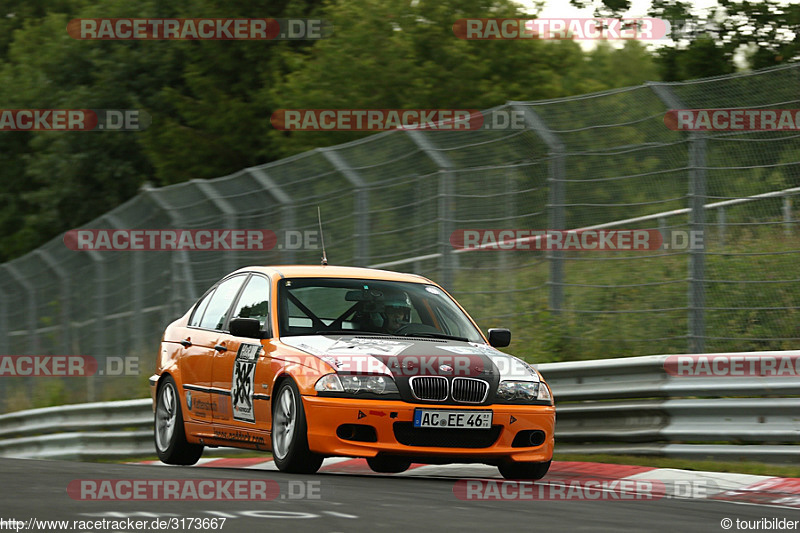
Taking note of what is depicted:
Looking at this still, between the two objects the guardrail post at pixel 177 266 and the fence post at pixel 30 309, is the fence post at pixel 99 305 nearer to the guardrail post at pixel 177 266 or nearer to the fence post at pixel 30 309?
A: the guardrail post at pixel 177 266

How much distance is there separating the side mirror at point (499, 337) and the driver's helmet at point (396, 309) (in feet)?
2.01

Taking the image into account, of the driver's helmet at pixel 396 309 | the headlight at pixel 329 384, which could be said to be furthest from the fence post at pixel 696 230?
the headlight at pixel 329 384

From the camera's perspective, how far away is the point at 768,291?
10.8 metres

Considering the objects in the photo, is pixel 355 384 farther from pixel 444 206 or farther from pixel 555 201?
pixel 444 206

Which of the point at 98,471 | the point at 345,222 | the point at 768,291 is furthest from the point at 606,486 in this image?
the point at 345,222

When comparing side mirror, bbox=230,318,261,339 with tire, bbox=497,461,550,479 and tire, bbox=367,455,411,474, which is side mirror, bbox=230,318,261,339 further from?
tire, bbox=497,461,550,479

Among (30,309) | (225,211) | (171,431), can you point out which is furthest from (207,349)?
(30,309)

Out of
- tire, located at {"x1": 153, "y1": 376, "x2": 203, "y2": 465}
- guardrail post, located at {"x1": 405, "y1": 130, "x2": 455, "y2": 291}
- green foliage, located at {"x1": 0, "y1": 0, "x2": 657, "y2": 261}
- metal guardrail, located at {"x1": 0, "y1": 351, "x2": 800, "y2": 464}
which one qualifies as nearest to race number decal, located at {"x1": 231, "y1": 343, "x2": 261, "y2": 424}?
tire, located at {"x1": 153, "y1": 376, "x2": 203, "y2": 465}

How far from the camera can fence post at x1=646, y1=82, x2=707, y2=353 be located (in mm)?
11062

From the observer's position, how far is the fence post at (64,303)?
21953mm

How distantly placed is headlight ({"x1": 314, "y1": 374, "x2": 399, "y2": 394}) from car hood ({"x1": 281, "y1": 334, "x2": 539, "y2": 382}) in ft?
0.16

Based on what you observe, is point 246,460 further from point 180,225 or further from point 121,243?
point 121,243

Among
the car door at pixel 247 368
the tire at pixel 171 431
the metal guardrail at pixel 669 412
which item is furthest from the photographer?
the tire at pixel 171 431

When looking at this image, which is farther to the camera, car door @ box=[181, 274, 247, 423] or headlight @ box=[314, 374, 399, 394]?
car door @ box=[181, 274, 247, 423]
